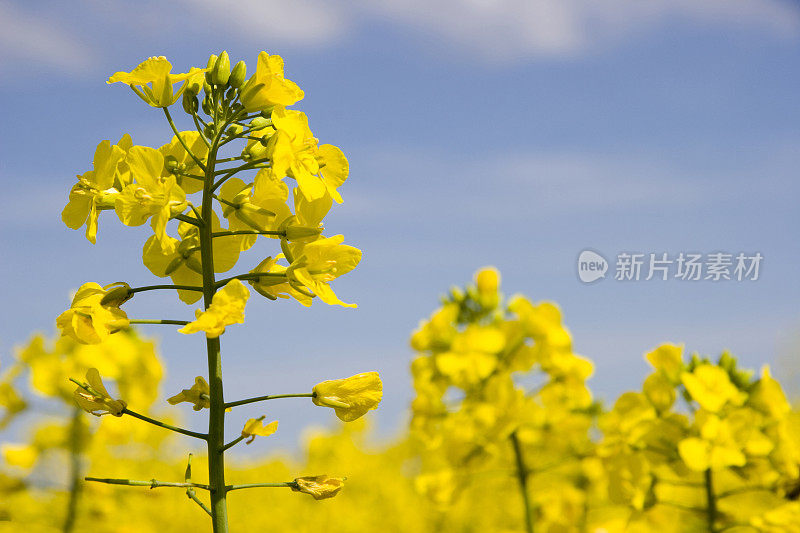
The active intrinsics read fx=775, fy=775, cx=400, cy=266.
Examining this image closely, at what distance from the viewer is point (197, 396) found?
5.47 ft

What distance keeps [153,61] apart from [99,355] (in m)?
2.29

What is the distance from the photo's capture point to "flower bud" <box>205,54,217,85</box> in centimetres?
168

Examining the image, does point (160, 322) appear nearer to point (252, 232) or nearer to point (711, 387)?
point (252, 232)

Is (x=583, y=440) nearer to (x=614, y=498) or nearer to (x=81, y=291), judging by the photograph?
(x=614, y=498)

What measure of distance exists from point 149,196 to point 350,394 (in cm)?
61

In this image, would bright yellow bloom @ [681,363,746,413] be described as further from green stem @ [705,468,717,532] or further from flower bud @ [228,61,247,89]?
flower bud @ [228,61,247,89]

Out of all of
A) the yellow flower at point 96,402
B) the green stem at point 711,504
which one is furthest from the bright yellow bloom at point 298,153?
the green stem at point 711,504

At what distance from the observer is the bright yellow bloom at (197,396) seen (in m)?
1.66

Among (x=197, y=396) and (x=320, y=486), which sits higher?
(x=197, y=396)

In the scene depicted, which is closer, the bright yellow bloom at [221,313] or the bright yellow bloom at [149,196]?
the bright yellow bloom at [221,313]

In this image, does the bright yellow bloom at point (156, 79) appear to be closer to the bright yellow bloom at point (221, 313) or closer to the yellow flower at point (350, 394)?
the bright yellow bloom at point (221, 313)

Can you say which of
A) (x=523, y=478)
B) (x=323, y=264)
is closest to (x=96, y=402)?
(x=323, y=264)

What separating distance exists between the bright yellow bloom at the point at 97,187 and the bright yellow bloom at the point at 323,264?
435mm

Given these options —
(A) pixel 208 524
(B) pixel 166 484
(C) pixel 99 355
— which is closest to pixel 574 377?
(C) pixel 99 355
